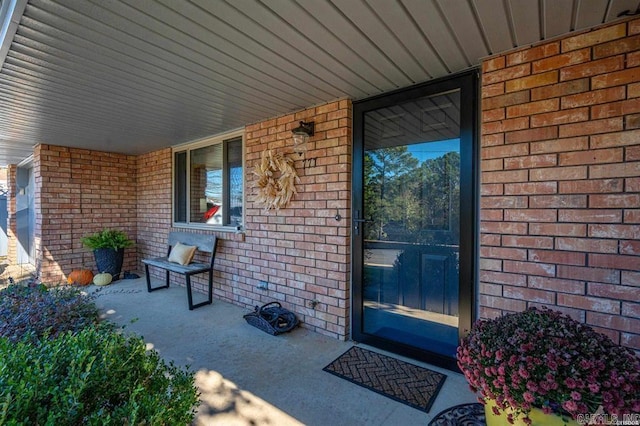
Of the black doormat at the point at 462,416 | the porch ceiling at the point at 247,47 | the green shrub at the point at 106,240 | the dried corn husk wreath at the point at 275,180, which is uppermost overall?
the porch ceiling at the point at 247,47

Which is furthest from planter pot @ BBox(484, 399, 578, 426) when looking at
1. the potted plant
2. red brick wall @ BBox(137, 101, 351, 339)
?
the potted plant

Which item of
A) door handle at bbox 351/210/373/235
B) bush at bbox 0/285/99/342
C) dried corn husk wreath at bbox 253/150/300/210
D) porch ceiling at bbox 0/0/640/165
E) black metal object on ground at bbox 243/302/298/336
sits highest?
porch ceiling at bbox 0/0/640/165

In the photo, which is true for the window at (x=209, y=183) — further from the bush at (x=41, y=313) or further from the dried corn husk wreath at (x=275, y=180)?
the bush at (x=41, y=313)

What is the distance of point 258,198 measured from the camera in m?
3.69

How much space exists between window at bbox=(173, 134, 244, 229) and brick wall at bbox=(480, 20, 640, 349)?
305 centimetres

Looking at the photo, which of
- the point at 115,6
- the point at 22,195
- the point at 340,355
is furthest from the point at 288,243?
the point at 22,195

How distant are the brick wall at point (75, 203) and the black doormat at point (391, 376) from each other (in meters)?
5.14

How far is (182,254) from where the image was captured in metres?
4.24

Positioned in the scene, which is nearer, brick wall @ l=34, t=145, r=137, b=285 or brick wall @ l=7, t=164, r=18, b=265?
brick wall @ l=34, t=145, r=137, b=285

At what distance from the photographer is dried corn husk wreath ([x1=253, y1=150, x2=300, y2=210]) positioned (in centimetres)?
337

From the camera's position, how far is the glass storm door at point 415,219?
2.41 m

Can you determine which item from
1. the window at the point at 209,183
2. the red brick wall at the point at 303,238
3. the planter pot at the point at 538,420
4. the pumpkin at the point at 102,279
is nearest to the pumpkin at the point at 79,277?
the pumpkin at the point at 102,279

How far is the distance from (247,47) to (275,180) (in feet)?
5.47

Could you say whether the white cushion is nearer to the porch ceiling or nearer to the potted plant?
the potted plant
